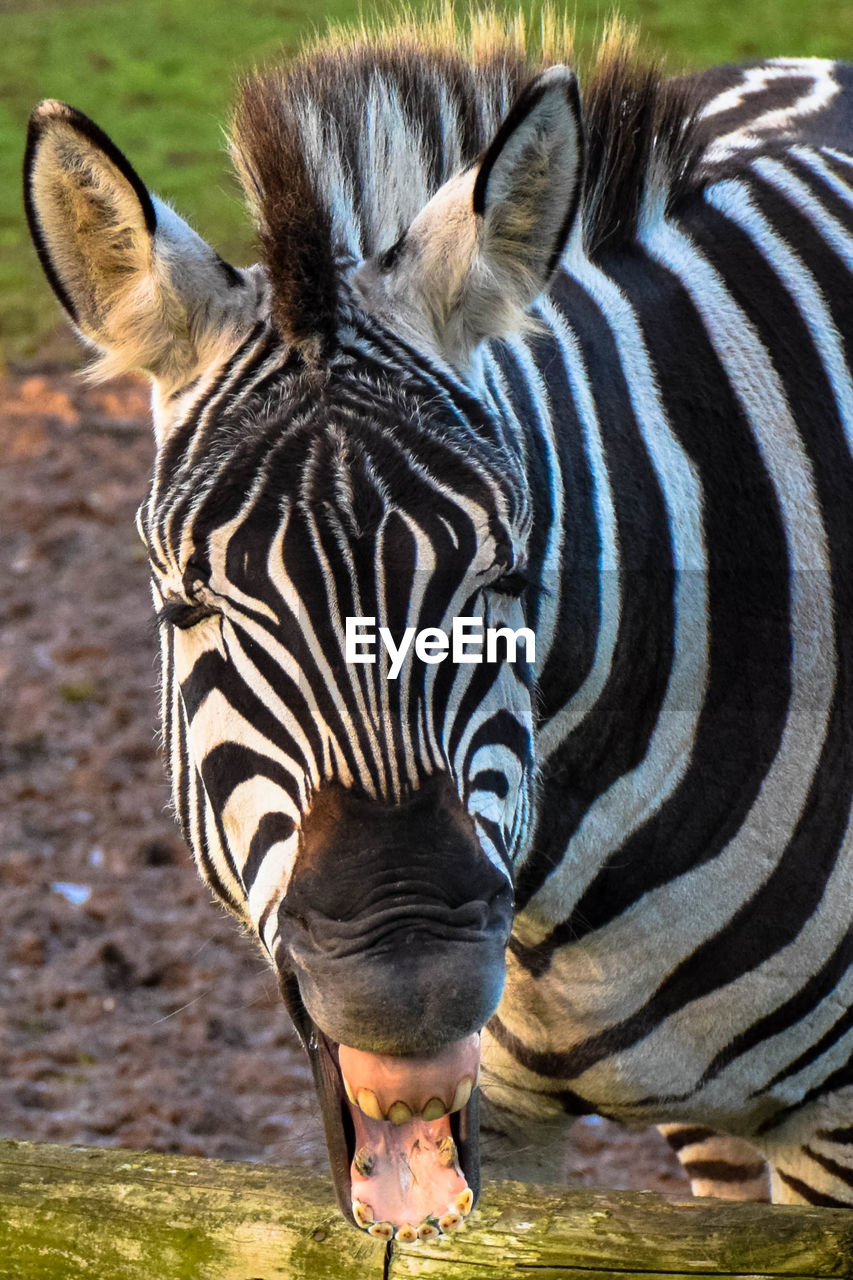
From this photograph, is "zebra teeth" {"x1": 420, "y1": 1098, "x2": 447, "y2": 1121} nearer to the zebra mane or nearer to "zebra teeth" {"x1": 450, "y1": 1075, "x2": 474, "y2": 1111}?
"zebra teeth" {"x1": 450, "y1": 1075, "x2": 474, "y2": 1111}

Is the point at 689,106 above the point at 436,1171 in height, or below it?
above

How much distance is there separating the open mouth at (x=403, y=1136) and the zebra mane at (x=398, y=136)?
4.11 ft

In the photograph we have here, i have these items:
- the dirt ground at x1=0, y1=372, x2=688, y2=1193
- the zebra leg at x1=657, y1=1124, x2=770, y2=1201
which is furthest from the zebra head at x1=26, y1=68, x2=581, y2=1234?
the zebra leg at x1=657, y1=1124, x2=770, y2=1201

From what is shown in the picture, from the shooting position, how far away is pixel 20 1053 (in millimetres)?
5734

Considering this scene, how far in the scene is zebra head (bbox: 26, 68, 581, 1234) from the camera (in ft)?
7.39

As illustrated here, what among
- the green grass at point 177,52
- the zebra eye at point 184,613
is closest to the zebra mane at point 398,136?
the zebra eye at point 184,613

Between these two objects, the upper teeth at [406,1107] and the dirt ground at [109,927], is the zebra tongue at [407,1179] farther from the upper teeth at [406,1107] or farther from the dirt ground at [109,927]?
the dirt ground at [109,927]

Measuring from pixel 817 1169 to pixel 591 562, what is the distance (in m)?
1.73

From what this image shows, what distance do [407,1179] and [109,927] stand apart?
4.34 metres

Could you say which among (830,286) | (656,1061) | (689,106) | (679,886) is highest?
(689,106)

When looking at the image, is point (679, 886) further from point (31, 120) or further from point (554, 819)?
point (31, 120)

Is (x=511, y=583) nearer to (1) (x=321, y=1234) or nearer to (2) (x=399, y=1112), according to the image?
(2) (x=399, y=1112)

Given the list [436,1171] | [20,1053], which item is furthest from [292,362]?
[20,1053]

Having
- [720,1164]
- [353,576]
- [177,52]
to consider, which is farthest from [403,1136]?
[177,52]
